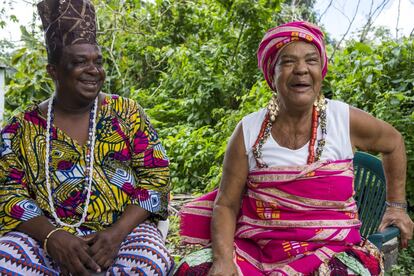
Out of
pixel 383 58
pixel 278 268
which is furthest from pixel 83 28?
pixel 383 58

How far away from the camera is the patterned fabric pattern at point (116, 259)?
2.11 m

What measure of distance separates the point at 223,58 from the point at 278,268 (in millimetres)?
5095

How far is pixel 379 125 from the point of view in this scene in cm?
228

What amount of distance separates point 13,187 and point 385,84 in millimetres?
3187

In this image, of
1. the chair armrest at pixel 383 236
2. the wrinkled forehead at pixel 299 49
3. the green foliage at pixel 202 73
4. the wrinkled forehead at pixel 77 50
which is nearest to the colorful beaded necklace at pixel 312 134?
the wrinkled forehead at pixel 299 49

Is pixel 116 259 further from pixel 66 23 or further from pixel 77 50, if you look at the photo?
pixel 66 23

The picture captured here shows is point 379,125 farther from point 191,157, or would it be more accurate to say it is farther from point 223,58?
point 223,58

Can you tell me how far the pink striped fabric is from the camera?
2.12m

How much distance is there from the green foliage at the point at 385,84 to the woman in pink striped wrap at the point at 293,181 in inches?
61.9

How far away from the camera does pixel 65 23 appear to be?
2328mm

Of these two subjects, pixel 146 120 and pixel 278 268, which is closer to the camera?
pixel 278 268

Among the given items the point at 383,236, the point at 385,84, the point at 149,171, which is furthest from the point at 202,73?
the point at 383,236

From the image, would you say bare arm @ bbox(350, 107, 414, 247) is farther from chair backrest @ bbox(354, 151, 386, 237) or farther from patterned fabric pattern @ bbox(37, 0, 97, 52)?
patterned fabric pattern @ bbox(37, 0, 97, 52)

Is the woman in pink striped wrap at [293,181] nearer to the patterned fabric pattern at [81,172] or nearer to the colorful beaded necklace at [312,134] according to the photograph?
the colorful beaded necklace at [312,134]
